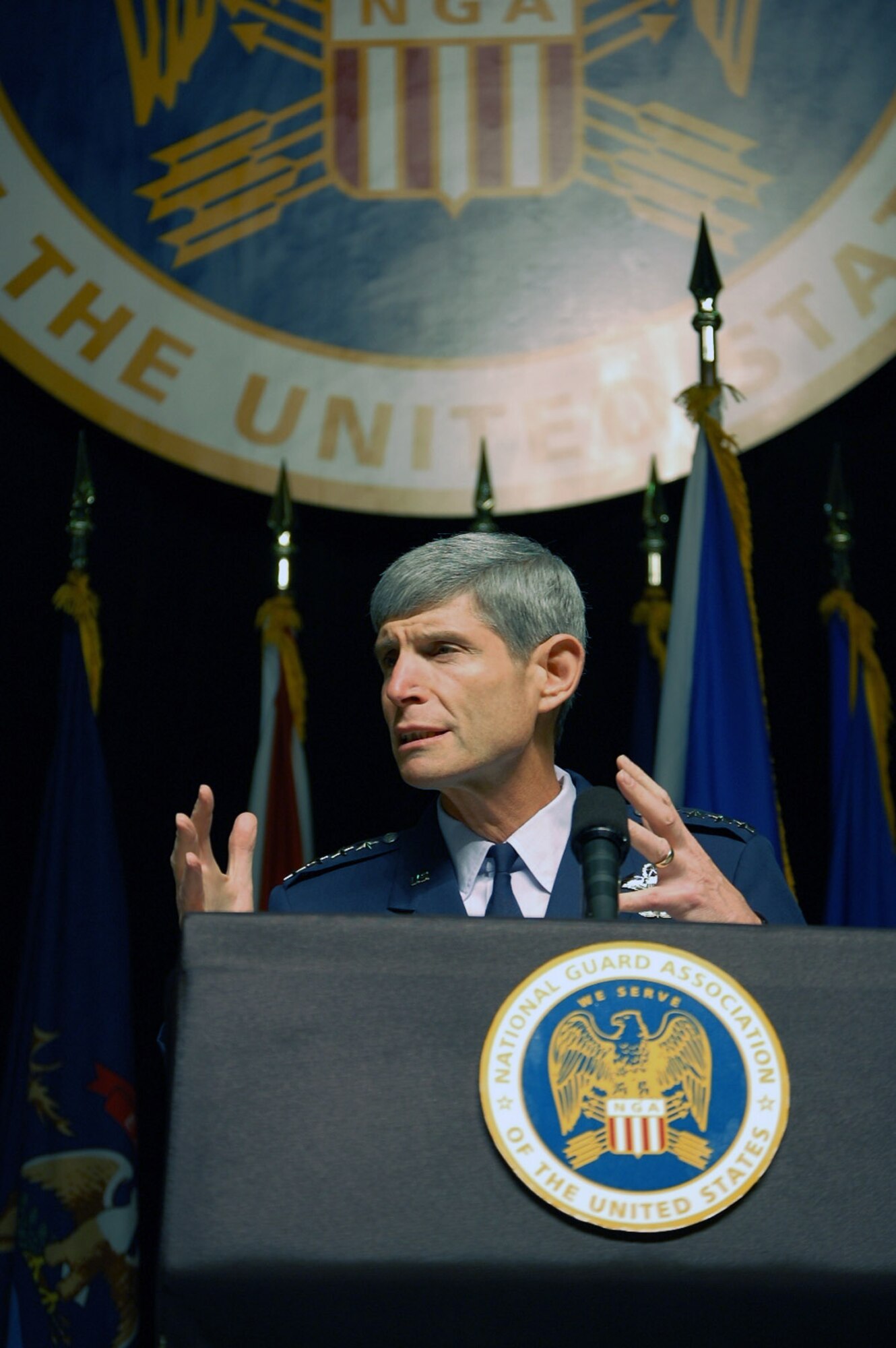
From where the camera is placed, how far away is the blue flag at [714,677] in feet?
9.41

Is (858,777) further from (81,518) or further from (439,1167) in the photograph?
(439,1167)

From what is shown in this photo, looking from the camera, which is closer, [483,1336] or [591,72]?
[483,1336]

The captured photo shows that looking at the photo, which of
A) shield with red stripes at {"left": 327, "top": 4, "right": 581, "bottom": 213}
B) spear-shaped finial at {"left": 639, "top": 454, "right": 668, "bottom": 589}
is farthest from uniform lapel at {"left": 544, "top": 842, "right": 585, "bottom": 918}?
shield with red stripes at {"left": 327, "top": 4, "right": 581, "bottom": 213}

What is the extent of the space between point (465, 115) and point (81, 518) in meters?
1.52

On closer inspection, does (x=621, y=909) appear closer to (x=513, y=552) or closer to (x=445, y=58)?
(x=513, y=552)

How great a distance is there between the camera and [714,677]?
299cm

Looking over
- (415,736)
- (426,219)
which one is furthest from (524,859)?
(426,219)

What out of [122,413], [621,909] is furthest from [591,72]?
[621,909]

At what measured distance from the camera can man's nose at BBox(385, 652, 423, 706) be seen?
1768 millimetres

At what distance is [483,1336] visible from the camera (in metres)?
0.93

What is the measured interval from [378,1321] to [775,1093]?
0.28 metres

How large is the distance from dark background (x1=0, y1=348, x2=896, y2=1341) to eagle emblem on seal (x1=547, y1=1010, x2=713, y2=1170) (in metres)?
2.47

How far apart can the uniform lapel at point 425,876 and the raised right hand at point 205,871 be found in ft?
1.05

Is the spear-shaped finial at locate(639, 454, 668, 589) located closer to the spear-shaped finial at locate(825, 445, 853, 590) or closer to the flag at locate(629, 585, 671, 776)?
the flag at locate(629, 585, 671, 776)
